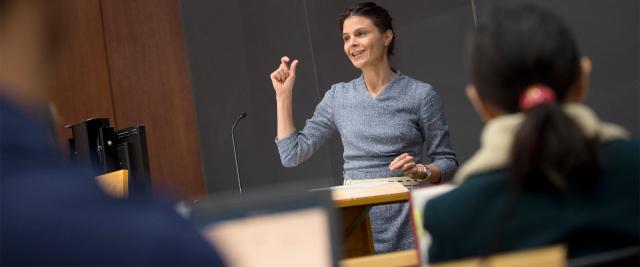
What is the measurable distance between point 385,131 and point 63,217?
9.60 ft

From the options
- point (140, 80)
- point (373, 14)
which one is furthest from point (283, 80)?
point (140, 80)

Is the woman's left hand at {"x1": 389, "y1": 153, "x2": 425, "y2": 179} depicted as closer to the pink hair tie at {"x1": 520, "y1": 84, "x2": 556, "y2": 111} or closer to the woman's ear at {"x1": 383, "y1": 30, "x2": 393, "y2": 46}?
the woman's ear at {"x1": 383, "y1": 30, "x2": 393, "y2": 46}

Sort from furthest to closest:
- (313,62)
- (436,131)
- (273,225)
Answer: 1. (313,62)
2. (436,131)
3. (273,225)

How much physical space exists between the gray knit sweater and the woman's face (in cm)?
12

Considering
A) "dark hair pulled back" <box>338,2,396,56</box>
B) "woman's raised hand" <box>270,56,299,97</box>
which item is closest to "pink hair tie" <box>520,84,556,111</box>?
"woman's raised hand" <box>270,56,299,97</box>

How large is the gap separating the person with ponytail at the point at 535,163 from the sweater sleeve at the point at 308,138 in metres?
2.23

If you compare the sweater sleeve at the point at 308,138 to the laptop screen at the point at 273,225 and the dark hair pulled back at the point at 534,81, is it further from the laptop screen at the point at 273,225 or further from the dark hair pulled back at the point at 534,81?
the laptop screen at the point at 273,225

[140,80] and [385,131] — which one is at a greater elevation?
[140,80]

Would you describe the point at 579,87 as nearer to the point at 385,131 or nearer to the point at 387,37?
the point at 385,131

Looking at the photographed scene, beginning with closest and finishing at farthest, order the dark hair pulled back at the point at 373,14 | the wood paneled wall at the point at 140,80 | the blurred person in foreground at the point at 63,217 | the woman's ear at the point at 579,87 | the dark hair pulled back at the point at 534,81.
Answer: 1. the blurred person in foreground at the point at 63,217
2. the dark hair pulled back at the point at 534,81
3. the woman's ear at the point at 579,87
4. the dark hair pulled back at the point at 373,14
5. the wood paneled wall at the point at 140,80

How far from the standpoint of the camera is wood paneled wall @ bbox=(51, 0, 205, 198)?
6016 millimetres

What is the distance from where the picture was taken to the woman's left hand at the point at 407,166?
115 inches

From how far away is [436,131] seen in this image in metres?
3.40

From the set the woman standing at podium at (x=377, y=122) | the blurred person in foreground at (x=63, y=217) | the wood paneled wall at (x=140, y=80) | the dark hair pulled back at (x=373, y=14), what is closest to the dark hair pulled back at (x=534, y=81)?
the blurred person in foreground at (x=63, y=217)
